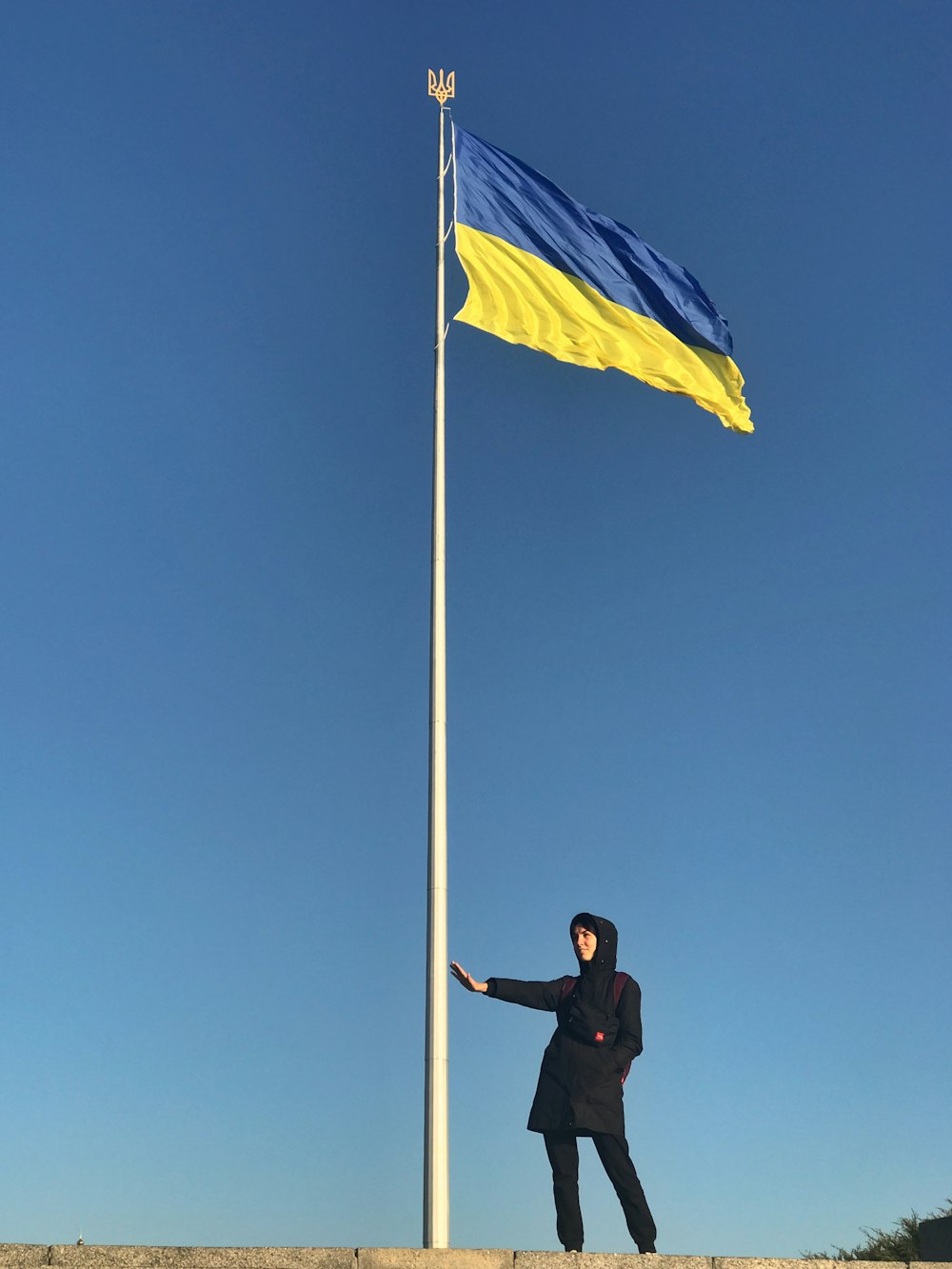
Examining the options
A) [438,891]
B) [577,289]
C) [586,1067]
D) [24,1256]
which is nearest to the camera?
[24,1256]

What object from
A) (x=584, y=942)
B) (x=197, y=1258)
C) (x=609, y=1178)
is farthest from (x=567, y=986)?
(x=197, y=1258)

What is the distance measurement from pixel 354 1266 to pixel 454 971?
101 inches

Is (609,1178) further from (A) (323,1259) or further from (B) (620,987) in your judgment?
(A) (323,1259)

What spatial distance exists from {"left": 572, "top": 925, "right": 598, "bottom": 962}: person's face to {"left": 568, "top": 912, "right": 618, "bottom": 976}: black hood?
0.02 m

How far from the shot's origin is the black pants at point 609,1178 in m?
8.17

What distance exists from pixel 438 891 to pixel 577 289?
7.11m

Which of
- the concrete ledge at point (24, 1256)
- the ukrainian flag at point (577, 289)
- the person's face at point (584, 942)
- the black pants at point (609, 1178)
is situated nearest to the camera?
the concrete ledge at point (24, 1256)

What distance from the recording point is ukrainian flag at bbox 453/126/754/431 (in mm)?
13547

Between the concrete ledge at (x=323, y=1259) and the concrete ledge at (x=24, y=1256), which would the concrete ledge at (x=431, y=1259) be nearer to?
the concrete ledge at (x=323, y=1259)

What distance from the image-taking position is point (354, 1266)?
675 cm

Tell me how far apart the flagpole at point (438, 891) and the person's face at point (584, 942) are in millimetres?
1275

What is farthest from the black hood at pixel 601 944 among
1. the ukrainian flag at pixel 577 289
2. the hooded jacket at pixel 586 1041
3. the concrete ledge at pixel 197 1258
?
the ukrainian flag at pixel 577 289

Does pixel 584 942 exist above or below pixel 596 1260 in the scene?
above

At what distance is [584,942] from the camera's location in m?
8.73
